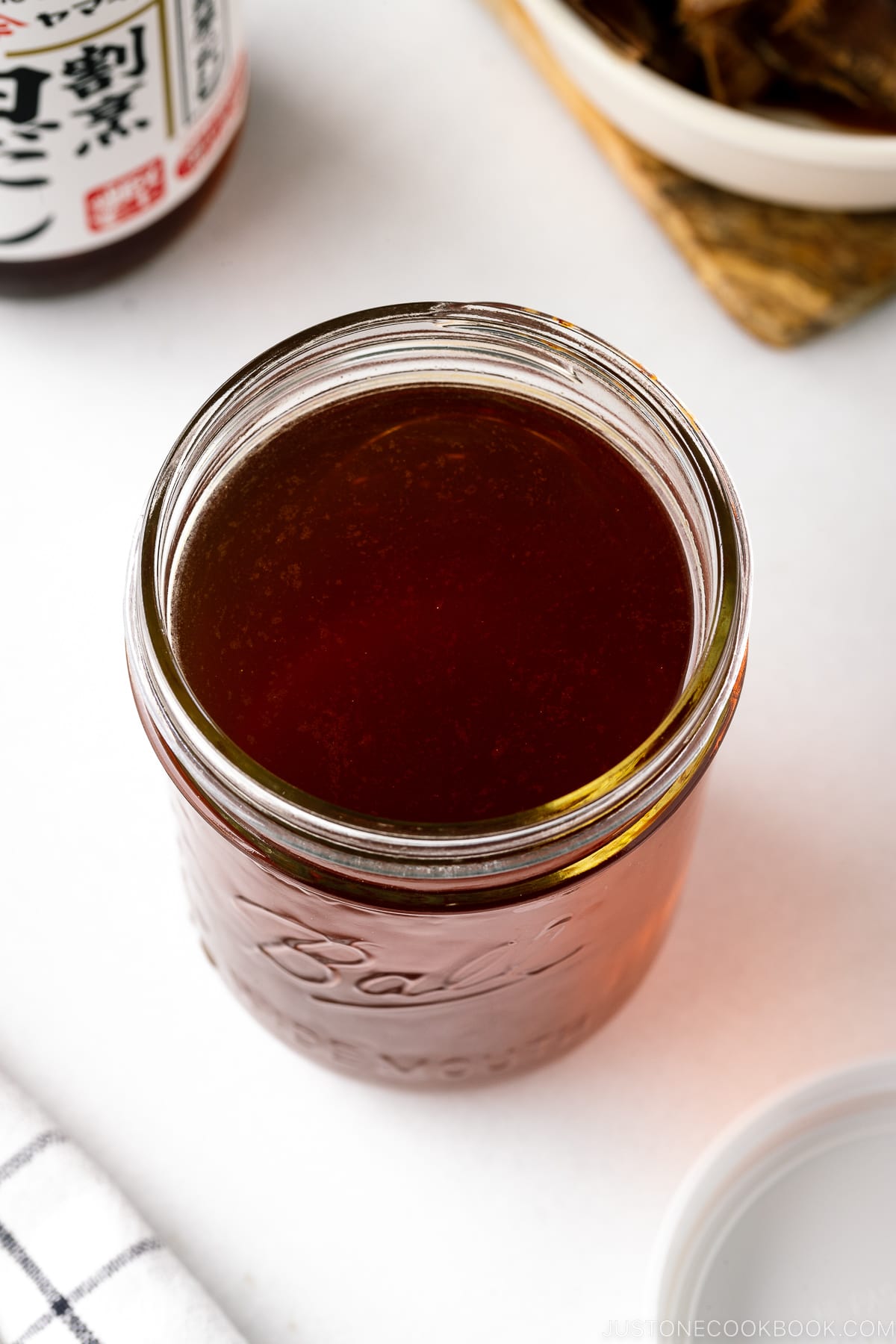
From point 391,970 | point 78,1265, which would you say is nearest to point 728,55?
point 391,970

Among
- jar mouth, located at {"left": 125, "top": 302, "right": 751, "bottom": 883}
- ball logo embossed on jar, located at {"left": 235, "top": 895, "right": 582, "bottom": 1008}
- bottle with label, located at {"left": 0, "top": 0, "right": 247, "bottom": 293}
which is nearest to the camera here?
jar mouth, located at {"left": 125, "top": 302, "right": 751, "bottom": 883}

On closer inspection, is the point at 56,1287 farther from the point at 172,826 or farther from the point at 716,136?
the point at 716,136

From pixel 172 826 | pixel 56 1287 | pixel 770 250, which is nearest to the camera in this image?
pixel 56 1287

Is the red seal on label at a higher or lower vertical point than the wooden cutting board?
higher

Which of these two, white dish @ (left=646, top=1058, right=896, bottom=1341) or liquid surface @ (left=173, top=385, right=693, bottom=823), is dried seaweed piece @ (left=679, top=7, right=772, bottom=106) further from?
white dish @ (left=646, top=1058, right=896, bottom=1341)

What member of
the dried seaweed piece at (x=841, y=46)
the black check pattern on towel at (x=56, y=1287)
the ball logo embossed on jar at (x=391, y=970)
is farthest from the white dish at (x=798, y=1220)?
the dried seaweed piece at (x=841, y=46)

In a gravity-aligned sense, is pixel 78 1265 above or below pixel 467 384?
below

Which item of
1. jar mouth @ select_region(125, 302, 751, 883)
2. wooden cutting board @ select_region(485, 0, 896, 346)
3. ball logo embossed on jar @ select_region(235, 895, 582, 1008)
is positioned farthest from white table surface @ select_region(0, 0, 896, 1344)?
jar mouth @ select_region(125, 302, 751, 883)
